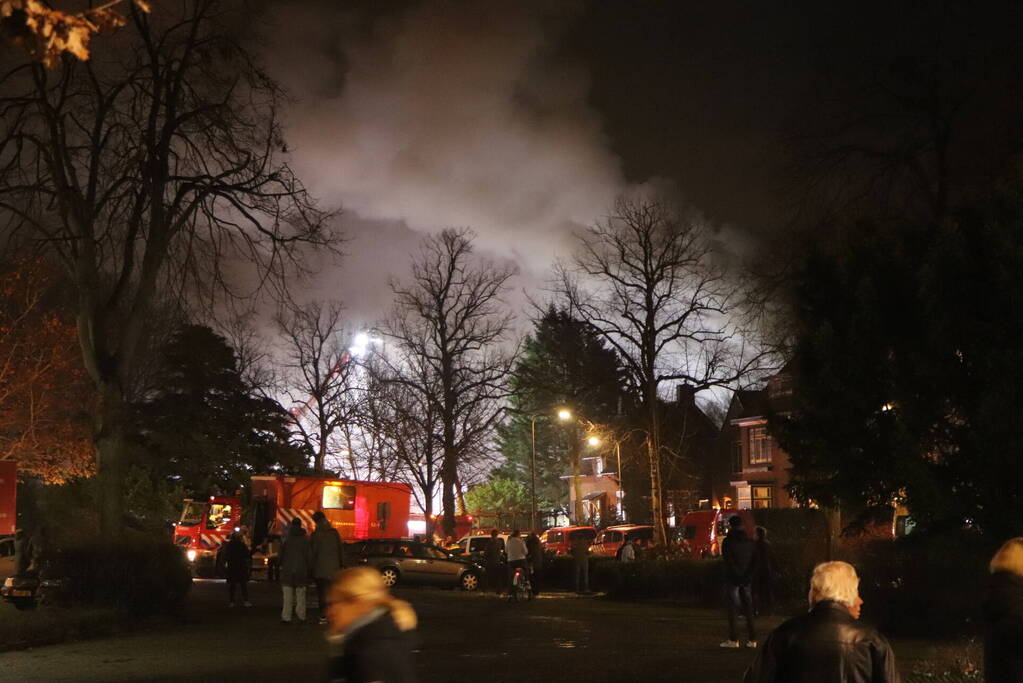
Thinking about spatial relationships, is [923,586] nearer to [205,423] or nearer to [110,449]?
[110,449]

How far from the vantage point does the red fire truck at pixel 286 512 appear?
40188 millimetres

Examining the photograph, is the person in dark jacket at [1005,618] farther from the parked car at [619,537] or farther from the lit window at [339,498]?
the parked car at [619,537]

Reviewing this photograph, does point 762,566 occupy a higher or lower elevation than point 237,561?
lower

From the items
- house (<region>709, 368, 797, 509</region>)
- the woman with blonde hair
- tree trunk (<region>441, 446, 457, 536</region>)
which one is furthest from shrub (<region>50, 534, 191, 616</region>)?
house (<region>709, 368, 797, 509</region>)

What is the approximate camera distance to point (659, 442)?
37.2m

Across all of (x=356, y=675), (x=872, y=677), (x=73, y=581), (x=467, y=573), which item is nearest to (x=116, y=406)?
(x=73, y=581)

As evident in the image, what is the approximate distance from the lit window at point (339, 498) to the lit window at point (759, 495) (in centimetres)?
3163

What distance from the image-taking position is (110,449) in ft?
76.8

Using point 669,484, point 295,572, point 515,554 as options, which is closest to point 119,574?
point 295,572

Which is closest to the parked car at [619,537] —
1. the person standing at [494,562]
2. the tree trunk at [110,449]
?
the person standing at [494,562]

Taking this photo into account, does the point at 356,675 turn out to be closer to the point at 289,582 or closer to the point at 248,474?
the point at 289,582

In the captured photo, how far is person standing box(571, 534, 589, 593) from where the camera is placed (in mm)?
32344

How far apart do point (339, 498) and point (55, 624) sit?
2422 centimetres

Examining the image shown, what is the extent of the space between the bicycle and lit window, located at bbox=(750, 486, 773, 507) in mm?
39775
